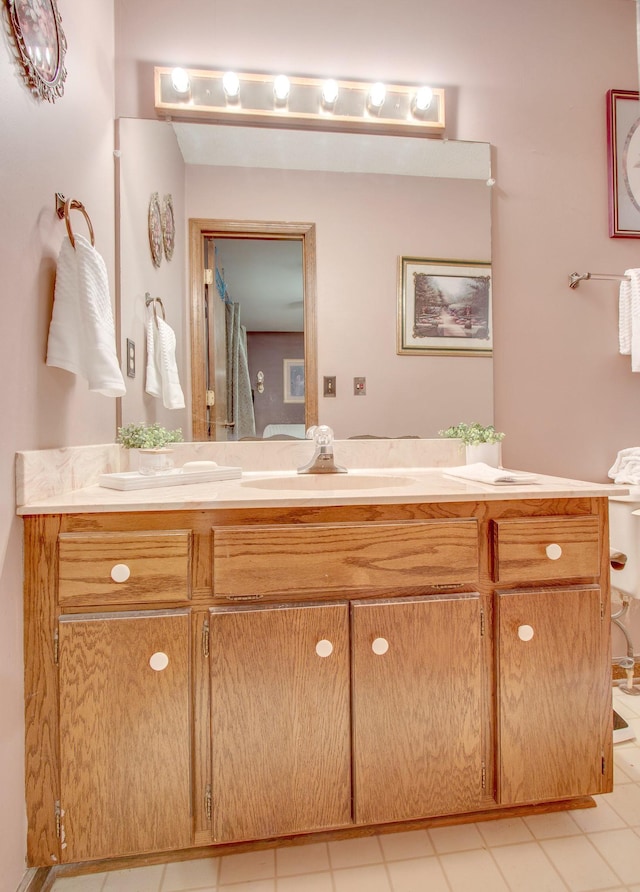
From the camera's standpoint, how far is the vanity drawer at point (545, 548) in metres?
1.12

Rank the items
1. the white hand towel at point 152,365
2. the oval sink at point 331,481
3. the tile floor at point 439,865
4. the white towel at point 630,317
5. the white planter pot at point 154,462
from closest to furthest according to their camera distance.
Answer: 1. the tile floor at point 439,865
2. the white planter pot at point 154,462
3. the oval sink at point 331,481
4. the white hand towel at point 152,365
5. the white towel at point 630,317

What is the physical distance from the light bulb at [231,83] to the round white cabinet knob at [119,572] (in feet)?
4.96

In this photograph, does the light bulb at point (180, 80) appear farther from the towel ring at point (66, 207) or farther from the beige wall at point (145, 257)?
the towel ring at point (66, 207)

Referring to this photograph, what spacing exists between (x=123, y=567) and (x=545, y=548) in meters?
0.94

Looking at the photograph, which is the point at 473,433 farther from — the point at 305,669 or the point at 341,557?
the point at 305,669

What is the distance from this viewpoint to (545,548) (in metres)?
1.13

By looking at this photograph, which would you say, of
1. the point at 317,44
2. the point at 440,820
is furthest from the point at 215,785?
the point at 317,44

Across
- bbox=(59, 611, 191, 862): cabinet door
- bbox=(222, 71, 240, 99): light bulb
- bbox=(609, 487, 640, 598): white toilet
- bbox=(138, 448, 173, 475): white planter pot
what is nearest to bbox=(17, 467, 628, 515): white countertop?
bbox=(138, 448, 173, 475): white planter pot

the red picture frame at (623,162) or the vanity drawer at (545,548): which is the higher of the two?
the red picture frame at (623,162)

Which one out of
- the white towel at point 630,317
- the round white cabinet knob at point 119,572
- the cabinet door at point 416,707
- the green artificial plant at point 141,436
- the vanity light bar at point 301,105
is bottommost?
the cabinet door at point 416,707

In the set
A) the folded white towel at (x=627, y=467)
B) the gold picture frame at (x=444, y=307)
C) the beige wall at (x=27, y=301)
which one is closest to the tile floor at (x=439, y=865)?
the beige wall at (x=27, y=301)

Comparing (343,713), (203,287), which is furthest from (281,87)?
(343,713)

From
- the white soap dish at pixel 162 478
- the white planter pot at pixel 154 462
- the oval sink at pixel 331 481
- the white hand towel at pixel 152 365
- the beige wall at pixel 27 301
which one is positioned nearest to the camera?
the beige wall at pixel 27 301

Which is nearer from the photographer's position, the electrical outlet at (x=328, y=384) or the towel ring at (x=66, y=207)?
the towel ring at (x=66, y=207)
